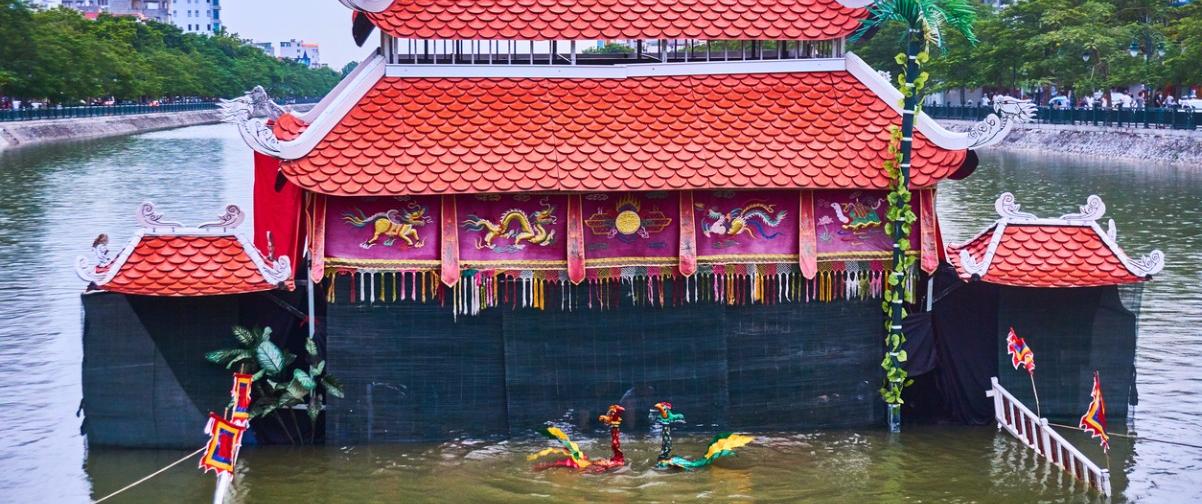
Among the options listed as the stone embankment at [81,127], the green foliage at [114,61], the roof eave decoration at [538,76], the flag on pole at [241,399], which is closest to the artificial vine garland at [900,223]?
the roof eave decoration at [538,76]

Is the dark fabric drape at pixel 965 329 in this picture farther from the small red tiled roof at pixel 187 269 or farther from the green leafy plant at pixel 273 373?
the small red tiled roof at pixel 187 269

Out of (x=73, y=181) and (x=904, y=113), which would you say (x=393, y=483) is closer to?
(x=904, y=113)

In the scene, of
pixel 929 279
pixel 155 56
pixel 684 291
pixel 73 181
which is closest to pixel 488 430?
pixel 684 291

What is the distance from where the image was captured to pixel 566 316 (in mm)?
14750

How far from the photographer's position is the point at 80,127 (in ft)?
259

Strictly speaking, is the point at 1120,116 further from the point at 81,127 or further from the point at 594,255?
the point at 81,127

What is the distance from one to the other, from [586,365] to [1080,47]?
53594 millimetres

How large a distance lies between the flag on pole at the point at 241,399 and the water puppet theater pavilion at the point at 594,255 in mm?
993

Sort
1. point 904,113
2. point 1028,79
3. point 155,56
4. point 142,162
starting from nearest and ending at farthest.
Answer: point 904,113 → point 142,162 → point 1028,79 → point 155,56

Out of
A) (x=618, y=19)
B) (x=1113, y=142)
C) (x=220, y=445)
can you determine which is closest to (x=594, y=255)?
(x=618, y=19)

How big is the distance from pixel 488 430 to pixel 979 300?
533 cm

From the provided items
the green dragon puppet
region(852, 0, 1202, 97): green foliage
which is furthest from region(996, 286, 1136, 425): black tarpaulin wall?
region(852, 0, 1202, 97): green foliage

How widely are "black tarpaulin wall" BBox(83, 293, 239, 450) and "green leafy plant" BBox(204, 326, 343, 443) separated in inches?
8.7

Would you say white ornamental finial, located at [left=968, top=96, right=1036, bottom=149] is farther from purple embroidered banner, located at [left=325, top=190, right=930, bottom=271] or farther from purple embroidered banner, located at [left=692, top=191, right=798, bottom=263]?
purple embroidered banner, located at [left=692, top=191, right=798, bottom=263]
